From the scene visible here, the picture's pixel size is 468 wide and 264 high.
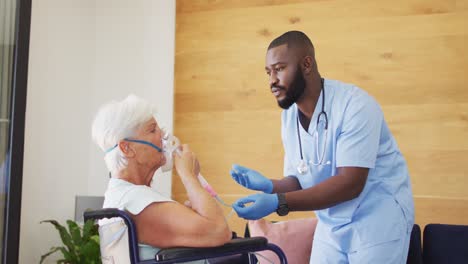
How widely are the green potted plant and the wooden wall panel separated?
56 centimetres

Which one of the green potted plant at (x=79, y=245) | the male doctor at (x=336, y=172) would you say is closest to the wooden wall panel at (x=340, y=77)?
the green potted plant at (x=79, y=245)

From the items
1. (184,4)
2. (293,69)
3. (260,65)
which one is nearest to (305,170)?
(293,69)

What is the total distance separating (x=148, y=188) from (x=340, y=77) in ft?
5.13

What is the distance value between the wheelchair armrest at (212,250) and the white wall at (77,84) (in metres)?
1.69

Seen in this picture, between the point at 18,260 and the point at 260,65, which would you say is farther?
the point at 260,65

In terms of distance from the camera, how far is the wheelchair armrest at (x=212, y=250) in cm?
140

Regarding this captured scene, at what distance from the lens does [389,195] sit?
185 centimetres

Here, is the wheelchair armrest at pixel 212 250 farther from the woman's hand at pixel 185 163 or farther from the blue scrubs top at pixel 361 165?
the blue scrubs top at pixel 361 165

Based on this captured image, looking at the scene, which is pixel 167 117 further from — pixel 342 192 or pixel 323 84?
pixel 342 192

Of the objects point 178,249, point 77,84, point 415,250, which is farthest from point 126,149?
point 77,84

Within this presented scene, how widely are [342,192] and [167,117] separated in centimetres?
164

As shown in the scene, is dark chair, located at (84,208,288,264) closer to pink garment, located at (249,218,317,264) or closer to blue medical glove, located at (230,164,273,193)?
blue medical glove, located at (230,164,273,193)

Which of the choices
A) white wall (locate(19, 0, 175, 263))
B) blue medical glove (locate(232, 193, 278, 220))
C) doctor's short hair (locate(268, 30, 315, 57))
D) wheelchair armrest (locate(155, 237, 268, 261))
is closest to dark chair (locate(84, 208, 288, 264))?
wheelchair armrest (locate(155, 237, 268, 261))

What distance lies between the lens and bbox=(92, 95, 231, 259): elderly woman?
150cm
